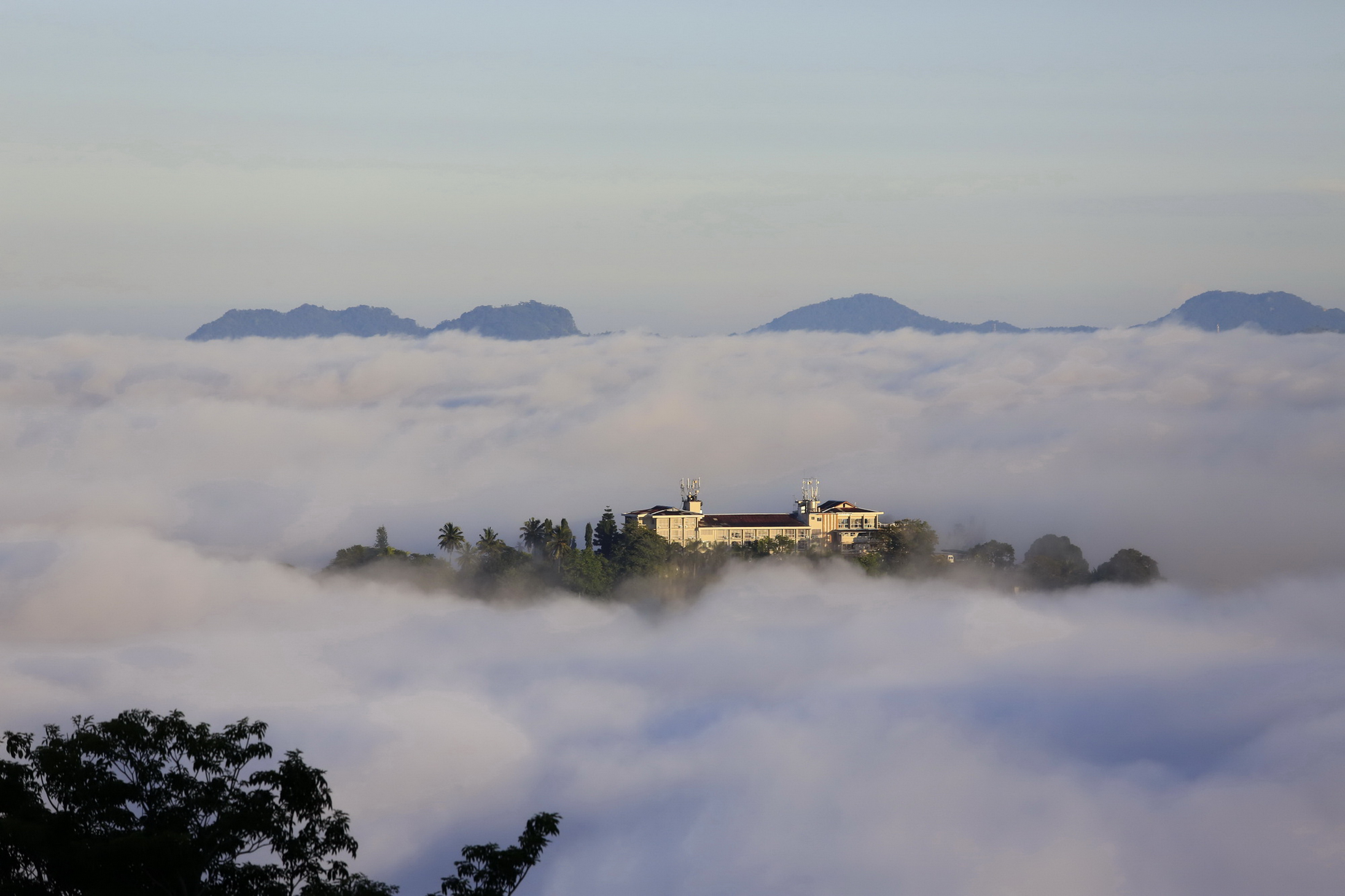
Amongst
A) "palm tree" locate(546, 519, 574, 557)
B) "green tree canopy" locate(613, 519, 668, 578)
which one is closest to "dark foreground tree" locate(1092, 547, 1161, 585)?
"green tree canopy" locate(613, 519, 668, 578)

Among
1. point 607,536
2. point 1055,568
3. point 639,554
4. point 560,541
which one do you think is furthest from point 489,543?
point 1055,568

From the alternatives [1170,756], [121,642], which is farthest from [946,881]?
[121,642]

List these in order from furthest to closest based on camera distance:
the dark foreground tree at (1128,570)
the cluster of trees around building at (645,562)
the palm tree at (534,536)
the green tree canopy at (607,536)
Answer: the dark foreground tree at (1128,570) → the green tree canopy at (607,536) → the palm tree at (534,536) → the cluster of trees around building at (645,562)

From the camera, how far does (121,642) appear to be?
4887 inches

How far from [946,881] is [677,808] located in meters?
17.9

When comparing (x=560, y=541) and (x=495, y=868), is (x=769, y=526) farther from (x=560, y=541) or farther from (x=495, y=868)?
(x=495, y=868)

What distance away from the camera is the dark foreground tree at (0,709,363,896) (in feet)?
80.5

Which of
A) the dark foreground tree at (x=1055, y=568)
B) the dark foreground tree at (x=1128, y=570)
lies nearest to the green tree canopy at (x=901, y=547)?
the dark foreground tree at (x=1055, y=568)

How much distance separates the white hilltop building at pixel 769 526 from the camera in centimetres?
13100

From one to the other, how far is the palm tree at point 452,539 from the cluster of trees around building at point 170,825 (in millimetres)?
96367

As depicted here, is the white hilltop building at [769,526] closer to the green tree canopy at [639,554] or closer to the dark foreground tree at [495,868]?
the green tree canopy at [639,554]

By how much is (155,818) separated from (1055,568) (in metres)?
119

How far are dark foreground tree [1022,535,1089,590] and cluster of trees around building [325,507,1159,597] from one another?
118 millimetres

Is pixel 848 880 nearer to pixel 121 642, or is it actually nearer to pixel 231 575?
pixel 121 642
